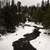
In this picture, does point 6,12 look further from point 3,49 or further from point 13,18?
point 3,49

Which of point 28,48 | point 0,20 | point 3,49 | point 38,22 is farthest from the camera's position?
point 38,22

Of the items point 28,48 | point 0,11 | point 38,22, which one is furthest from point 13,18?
point 38,22

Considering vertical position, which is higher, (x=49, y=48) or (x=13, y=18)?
(x=13, y=18)

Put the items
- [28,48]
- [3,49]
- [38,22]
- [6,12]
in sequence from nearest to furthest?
[3,49] < [28,48] < [6,12] < [38,22]

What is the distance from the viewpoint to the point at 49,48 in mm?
28016

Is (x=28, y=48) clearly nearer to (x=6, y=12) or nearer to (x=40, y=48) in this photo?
(x=40, y=48)

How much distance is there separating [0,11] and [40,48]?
71.7ft

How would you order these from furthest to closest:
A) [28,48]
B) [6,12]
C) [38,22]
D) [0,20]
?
[38,22] → [6,12] → [0,20] → [28,48]

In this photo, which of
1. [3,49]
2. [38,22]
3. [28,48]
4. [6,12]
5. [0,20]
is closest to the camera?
[3,49]

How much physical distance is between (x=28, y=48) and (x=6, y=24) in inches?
843

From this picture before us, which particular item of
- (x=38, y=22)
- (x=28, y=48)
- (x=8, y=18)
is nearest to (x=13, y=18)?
(x=8, y=18)

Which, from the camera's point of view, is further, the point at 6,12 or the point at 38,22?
the point at 38,22

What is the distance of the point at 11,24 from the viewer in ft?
167

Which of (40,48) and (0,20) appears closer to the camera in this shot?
(40,48)
